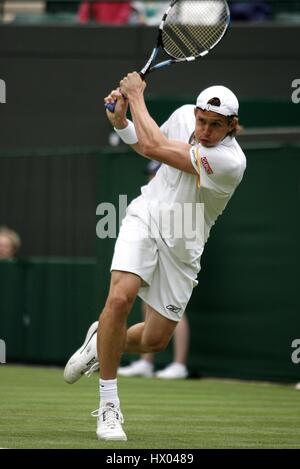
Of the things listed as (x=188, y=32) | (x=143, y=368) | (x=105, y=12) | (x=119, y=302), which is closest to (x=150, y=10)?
(x=105, y=12)

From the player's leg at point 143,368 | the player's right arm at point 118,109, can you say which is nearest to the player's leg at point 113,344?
the player's right arm at point 118,109

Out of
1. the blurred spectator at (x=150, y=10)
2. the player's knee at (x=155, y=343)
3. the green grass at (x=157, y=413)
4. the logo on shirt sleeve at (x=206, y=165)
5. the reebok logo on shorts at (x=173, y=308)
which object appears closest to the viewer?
the green grass at (x=157, y=413)

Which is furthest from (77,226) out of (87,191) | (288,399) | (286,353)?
(288,399)

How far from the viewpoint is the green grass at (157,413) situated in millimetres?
6602

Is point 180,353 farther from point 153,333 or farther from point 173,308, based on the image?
point 173,308

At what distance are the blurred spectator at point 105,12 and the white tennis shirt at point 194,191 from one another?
870 centimetres

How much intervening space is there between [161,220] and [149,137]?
53cm

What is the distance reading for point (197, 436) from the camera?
6.93 m

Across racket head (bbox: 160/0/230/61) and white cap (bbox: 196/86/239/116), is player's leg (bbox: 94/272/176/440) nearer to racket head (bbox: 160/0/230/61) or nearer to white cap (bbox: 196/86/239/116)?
white cap (bbox: 196/86/239/116)

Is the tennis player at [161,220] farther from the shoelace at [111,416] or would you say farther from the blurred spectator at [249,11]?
the blurred spectator at [249,11]

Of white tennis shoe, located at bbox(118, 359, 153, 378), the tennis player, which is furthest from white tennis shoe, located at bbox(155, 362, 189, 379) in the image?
the tennis player

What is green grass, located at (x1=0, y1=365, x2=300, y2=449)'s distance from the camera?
6602mm

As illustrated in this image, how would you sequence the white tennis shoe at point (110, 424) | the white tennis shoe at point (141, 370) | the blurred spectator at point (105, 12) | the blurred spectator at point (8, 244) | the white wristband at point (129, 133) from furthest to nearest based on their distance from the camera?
the blurred spectator at point (105, 12)
the blurred spectator at point (8, 244)
the white tennis shoe at point (141, 370)
the white wristband at point (129, 133)
the white tennis shoe at point (110, 424)

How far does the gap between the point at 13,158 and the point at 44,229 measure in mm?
951
